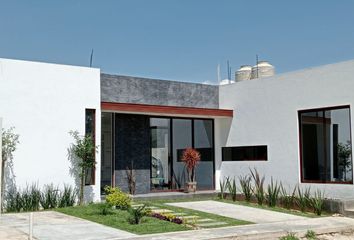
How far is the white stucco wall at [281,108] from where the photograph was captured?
15.0 metres

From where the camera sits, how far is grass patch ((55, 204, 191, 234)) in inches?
414

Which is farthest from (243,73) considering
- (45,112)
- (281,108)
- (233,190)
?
(45,112)

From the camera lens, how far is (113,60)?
18266 mm

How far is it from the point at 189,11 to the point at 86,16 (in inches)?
138

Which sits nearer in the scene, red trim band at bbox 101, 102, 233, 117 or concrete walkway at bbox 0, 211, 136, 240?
concrete walkway at bbox 0, 211, 136, 240

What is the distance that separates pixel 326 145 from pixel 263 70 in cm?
504

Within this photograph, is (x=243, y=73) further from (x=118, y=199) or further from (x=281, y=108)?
(x=118, y=199)

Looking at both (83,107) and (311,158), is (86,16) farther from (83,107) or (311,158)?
(311,158)

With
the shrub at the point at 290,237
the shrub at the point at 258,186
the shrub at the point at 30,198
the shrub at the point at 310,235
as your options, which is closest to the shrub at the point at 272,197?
the shrub at the point at 258,186

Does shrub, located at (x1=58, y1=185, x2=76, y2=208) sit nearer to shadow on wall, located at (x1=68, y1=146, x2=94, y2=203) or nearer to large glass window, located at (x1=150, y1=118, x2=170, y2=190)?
shadow on wall, located at (x1=68, y1=146, x2=94, y2=203)

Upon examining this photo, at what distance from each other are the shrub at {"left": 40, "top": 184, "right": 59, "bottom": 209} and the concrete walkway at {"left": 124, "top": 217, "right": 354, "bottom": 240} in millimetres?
5316

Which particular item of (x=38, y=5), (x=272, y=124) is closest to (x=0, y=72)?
(x=38, y=5)

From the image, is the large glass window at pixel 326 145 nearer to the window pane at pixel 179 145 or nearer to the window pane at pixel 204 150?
the window pane at pixel 204 150

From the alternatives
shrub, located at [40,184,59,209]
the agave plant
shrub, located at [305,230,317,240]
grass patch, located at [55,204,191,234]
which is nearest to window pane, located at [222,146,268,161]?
the agave plant
